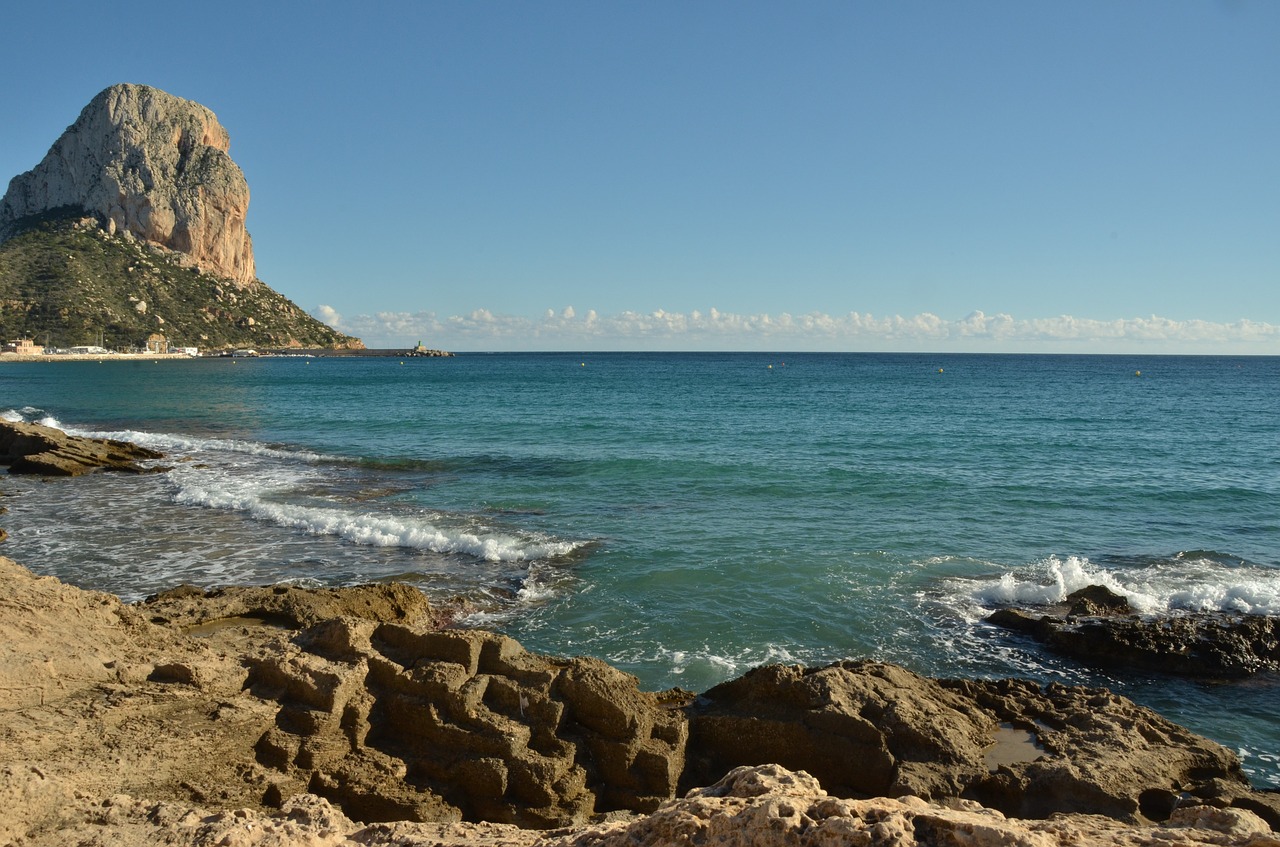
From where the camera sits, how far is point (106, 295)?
4370 inches

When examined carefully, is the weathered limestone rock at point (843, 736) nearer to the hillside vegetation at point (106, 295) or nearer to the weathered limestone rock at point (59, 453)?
the weathered limestone rock at point (59, 453)

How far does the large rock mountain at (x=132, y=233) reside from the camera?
108m

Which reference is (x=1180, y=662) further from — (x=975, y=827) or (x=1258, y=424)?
(x=1258, y=424)

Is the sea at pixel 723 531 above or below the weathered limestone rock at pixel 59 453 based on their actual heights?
below

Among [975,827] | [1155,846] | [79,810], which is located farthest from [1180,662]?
[79,810]

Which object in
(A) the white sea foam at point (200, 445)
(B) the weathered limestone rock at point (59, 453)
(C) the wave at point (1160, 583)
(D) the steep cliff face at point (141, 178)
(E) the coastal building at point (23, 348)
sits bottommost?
(C) the wave at point (1160, 583)

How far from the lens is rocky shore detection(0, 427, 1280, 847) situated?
491 centimetres

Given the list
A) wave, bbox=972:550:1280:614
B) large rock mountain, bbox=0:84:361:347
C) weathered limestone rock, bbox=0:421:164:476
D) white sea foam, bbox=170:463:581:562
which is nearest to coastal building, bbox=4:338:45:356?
large rock mountain, bbox=0:84:361:347

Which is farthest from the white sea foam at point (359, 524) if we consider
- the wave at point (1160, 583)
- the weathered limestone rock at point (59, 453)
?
the wave at point (1160, 583)

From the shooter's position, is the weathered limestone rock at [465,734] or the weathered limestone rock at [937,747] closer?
the weathered limestone rock at [465,734]

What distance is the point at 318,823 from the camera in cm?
485

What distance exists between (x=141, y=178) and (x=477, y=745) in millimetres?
146203

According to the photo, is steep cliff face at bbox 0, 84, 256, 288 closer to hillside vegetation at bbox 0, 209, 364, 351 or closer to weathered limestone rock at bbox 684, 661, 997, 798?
hillside vegetation at bbox 0, 209, 364, 351

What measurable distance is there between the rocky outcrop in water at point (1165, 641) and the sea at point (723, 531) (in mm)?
311
